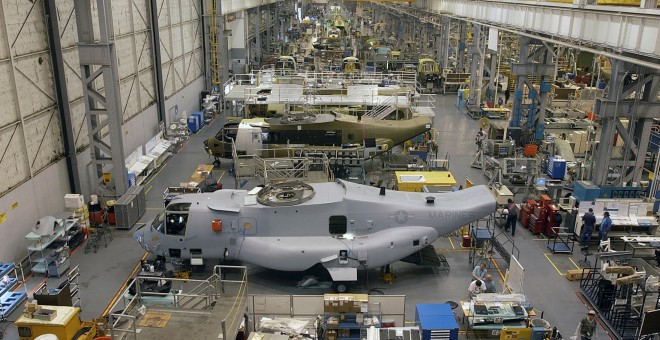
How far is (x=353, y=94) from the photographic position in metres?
30.6

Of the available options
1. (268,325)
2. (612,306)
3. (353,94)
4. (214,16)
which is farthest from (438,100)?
(268,325)

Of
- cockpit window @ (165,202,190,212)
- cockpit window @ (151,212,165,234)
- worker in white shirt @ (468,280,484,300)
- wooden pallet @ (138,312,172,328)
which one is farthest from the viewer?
cockpit window @ (151,212,165,234)

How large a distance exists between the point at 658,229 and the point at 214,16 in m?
30.5

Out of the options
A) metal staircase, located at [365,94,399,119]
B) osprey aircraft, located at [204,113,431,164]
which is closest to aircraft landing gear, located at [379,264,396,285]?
osprey aircraft, located at [204,113,431,164]

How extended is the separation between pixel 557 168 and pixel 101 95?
19801 millimetres

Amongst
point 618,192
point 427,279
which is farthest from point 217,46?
point 618,192

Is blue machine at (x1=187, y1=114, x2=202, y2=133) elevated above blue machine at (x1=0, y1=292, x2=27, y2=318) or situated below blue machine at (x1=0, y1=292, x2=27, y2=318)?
above

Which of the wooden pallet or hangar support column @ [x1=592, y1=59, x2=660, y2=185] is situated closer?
the wooden pallet

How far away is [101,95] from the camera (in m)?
19.8

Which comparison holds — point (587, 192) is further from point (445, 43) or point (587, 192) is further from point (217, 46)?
point (445, 43)

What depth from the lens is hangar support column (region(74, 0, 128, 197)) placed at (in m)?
18.4

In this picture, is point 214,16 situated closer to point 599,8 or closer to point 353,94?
point 353,94

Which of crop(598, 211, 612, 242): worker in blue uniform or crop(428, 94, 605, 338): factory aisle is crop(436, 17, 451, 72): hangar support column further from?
crop(598, 211, 612, 242): worker in blue uniform

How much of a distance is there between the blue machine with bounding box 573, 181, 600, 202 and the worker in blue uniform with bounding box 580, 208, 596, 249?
214cm
